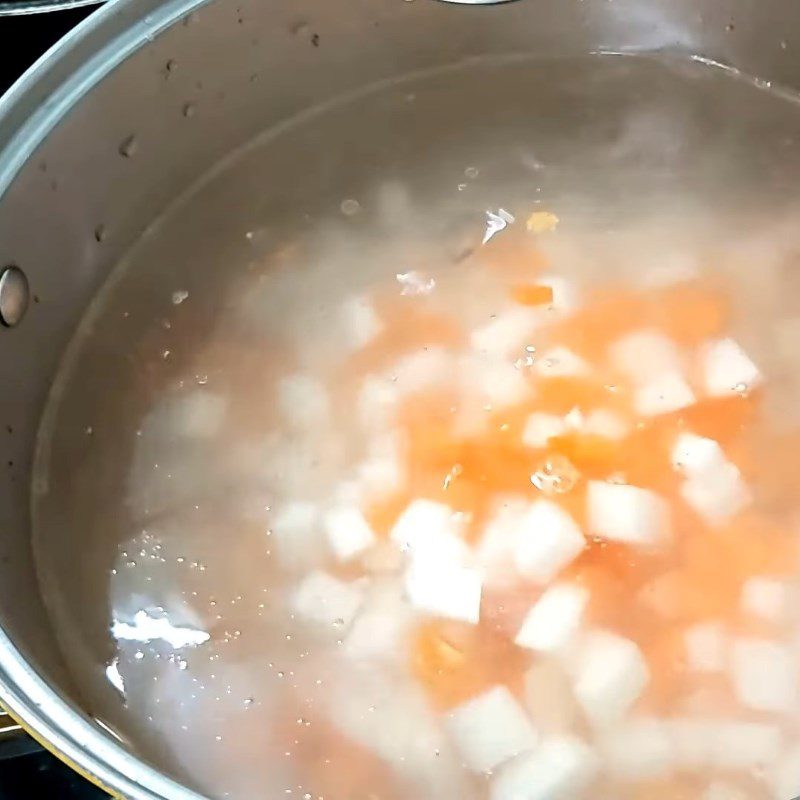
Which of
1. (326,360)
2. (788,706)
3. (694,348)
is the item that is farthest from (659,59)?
(788,706)

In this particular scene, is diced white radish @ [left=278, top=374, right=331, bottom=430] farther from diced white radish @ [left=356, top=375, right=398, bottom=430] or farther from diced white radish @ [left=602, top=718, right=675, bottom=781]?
diced white radish @ [left=602, top=718, right=675, bottom=781]

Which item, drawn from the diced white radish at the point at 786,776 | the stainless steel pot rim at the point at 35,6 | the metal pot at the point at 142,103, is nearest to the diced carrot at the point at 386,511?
the metal pot at the point at 142,103

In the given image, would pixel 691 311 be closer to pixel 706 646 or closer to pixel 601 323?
pixel 601 323

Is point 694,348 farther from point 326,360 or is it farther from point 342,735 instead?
point 342,735

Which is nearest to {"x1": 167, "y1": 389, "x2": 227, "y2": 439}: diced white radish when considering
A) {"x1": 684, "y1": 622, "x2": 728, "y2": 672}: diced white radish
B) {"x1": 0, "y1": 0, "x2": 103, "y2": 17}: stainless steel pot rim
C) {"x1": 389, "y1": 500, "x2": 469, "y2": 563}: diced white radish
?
{"x1": 389, "y1": 500, "x2": 469, "y2": 563}: diced white radish

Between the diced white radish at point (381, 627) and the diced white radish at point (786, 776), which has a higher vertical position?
the diced white radish at point (381, 627)

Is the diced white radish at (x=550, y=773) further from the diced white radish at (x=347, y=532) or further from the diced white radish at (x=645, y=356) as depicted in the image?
the diced white radish at (x=645, y=356)

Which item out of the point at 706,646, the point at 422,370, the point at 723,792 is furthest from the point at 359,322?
the point at 723,792
